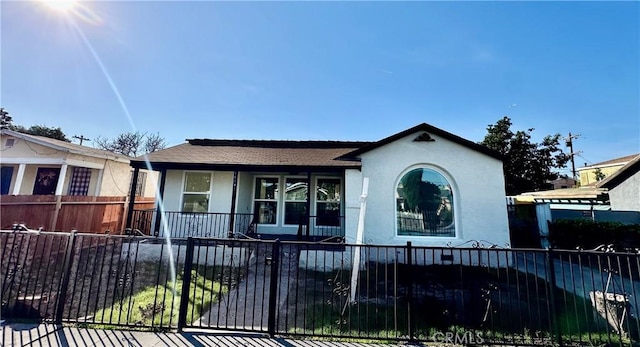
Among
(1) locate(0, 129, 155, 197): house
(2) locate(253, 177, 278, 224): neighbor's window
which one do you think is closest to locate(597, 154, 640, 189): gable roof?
(2) locate(253, 177, 278, 224): neighbor's window

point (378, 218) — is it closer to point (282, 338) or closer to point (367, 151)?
point (367, 151)

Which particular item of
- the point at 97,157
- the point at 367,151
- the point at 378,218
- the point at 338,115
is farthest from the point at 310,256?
the point at 97,157

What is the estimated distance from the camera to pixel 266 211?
1075 cm

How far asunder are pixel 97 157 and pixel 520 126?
29907 millimetres

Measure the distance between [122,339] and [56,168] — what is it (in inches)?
629

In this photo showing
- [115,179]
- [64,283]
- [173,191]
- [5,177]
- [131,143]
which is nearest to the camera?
[64,283]

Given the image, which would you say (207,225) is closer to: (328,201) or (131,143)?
(328,201)

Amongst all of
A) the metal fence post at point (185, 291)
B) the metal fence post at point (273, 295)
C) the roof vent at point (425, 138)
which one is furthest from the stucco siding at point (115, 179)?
the roof vent at point (425, 138)

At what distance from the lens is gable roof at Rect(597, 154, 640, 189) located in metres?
9.07

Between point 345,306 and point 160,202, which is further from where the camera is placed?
point 160,202

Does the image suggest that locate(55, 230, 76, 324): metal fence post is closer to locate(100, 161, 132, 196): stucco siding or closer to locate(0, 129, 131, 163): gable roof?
locate(0, 129, 131, 163): gable roof

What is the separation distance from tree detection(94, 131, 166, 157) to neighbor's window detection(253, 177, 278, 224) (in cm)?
3366

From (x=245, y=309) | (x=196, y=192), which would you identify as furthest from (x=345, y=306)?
(x=196, y=192)

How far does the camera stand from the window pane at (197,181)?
10375 millimetres
